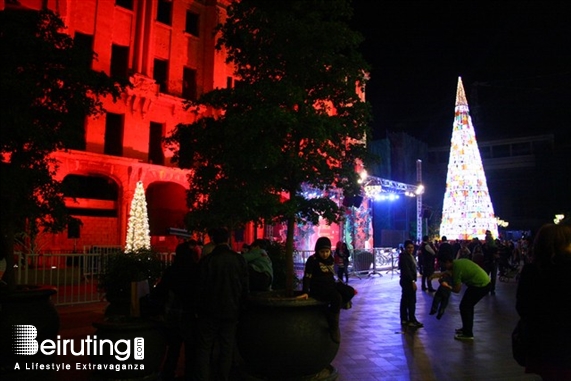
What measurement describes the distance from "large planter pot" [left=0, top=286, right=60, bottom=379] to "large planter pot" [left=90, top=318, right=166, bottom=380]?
3.15ft

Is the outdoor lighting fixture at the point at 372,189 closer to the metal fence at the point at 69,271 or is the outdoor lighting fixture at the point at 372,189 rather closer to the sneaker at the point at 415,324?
the metal fence at the point at 69,271

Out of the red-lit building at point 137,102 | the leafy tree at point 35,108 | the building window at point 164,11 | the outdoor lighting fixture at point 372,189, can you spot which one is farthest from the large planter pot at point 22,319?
the building window at point 164,11

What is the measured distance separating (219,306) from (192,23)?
22451 mm

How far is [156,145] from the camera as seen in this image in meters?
22.3

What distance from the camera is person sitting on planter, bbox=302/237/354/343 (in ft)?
17.4

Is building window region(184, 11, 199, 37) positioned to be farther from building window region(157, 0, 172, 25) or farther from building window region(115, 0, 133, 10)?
building window region(115, 0, 133, 10)

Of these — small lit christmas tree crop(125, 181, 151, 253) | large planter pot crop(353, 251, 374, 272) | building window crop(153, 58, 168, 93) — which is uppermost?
building window crop(153, 58, 168, 93)

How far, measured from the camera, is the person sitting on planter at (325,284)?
5.32 m

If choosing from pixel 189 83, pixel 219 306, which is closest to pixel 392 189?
pixel 189 83

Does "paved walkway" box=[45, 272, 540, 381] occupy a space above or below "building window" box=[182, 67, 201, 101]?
below

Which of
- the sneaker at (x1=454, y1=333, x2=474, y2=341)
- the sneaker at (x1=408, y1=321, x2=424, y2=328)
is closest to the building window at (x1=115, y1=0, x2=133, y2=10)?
the sneaker at (x1=408, y1=321, x2=424, y2=328)

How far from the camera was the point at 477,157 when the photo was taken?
2462cm

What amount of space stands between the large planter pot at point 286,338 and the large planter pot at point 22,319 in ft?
8.23

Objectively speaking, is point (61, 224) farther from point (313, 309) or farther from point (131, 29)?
point (131, 29)
